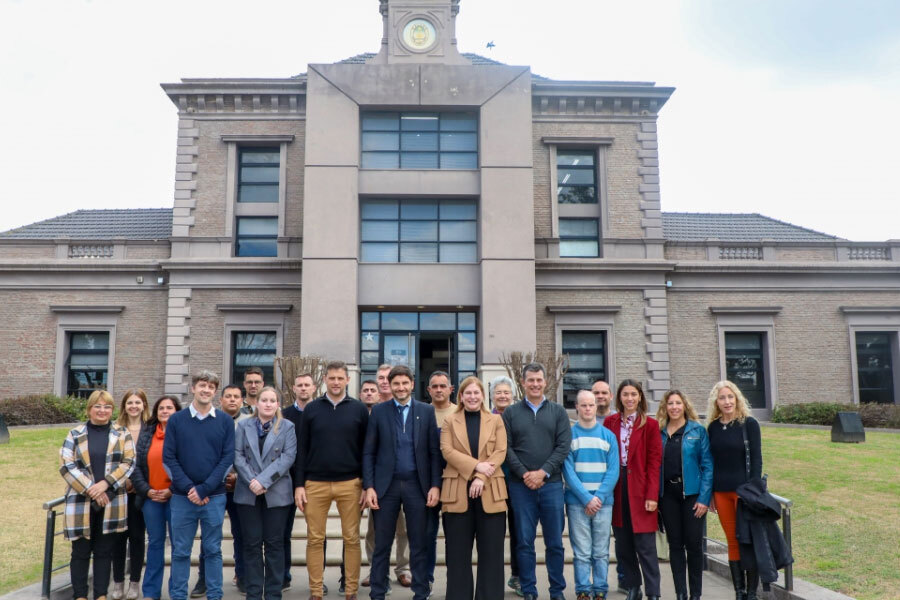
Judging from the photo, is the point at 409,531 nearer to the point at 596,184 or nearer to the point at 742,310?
the point at 596,184

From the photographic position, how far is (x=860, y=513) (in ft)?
34.9

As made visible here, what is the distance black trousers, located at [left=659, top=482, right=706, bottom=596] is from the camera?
7.26m

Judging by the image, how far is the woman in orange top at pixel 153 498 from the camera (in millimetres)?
A: 7316

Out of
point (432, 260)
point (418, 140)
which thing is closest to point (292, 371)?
point (432, 260)

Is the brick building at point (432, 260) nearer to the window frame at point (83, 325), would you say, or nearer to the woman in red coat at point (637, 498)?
the window frame at point (83, 325)

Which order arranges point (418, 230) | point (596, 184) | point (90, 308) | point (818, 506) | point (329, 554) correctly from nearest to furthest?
1. point (329, 554)
2. point (818, 506)
3. point (418, 230)
4. point (90, 308)
5. point (596, 184)

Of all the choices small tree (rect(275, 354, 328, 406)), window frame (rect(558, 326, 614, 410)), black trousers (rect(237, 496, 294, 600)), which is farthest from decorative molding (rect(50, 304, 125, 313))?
black trousers (rect(237, 496, 294, 600))

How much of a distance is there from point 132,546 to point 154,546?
54 centimetres

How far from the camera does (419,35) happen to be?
74.6 ft

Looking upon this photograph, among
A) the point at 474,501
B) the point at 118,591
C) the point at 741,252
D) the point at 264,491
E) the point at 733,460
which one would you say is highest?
the point at 741,252

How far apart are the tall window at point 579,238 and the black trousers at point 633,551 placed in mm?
16395

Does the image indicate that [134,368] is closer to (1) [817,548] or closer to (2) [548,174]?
(2) [548,174]

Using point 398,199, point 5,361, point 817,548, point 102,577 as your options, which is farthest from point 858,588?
point 5,361

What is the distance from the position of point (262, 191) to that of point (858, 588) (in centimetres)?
2006
